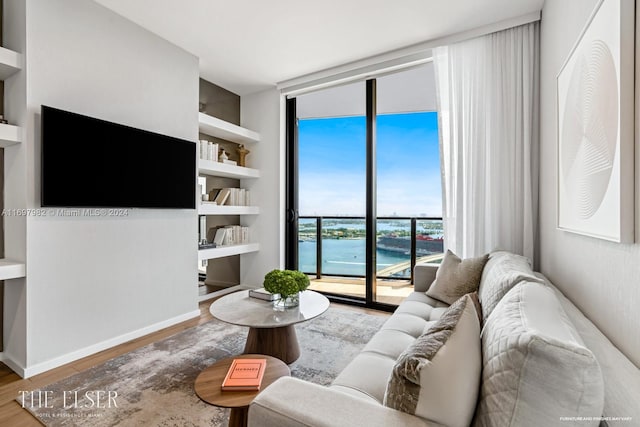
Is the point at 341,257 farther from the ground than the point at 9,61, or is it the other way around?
the point at 9,61

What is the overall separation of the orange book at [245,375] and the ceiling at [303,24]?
8.52 ft

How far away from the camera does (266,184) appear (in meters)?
4.35

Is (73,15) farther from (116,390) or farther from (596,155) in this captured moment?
(596,155)

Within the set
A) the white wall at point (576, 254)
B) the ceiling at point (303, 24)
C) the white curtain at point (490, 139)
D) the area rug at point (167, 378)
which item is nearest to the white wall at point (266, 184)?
the ceiling at point (303, 24)

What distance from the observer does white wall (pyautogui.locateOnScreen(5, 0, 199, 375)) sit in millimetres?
2193

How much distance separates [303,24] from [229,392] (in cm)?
287

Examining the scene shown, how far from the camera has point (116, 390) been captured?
1.94 metres

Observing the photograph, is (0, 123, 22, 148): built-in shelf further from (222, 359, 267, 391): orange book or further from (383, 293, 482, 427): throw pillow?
(383, 293, 482, 427): throw pillow

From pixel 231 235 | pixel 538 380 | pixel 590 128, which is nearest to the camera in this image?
pixel 538 380

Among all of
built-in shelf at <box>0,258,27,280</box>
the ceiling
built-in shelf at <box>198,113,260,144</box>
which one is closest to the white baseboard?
built-in shelf at <box>0,258,27,280</box>

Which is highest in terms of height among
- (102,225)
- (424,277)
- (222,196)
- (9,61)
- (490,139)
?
(9,61)

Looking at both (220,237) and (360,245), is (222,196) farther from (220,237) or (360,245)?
(360,245)

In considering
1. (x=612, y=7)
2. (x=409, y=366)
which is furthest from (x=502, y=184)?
(x=409, y=366)

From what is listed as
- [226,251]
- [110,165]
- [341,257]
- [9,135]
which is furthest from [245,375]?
[341,257]
